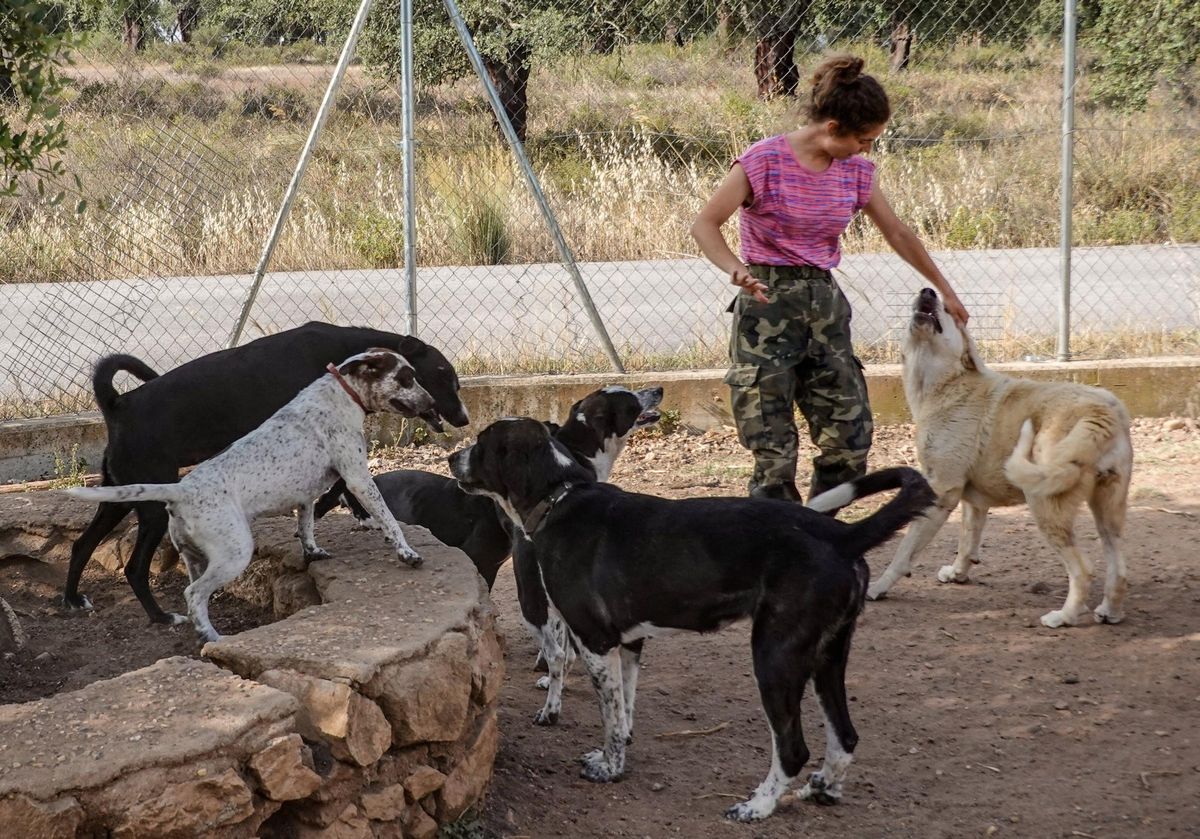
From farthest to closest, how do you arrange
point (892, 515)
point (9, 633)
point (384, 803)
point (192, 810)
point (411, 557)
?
point (9, 633)
point (411, 557)
point (892, 515)
point (384, 803)
point (192, 810)

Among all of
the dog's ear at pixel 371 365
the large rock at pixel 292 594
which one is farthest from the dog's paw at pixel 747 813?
the dog's ear at pixel 371 365

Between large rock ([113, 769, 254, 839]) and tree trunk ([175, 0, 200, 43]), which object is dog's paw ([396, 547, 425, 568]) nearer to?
large rock ([113, 769, 254, 839])

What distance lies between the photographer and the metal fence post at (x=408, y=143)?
771 centimetres

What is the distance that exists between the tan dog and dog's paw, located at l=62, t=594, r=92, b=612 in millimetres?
3483

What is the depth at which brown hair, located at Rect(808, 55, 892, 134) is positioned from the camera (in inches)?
195

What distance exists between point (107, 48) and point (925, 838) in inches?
293

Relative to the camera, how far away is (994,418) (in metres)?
5.78

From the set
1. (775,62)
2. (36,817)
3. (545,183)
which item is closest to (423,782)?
(36,817)

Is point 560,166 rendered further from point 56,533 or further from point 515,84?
point 56,533

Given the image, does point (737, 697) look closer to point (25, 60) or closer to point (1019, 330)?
point (25, 60)

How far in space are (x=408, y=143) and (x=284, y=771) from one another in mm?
5480

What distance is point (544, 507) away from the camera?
4.28m

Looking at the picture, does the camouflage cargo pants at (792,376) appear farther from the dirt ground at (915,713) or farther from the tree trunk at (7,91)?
the tree trunk at (7,91)

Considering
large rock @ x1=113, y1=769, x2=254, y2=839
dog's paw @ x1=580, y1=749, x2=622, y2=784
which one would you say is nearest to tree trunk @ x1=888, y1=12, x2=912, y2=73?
dog's paw @ x1=580, y1=749, x2=622, y2=784
